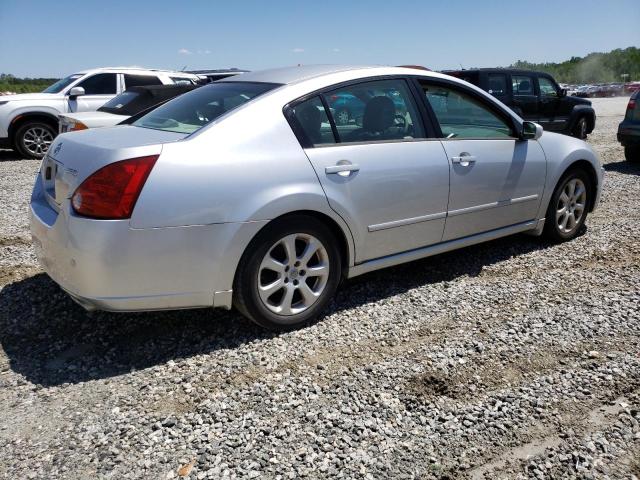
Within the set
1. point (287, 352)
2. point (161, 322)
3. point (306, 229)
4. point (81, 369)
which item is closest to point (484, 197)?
point (306, 229)

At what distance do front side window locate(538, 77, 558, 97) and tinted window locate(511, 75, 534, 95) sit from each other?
1.10ft

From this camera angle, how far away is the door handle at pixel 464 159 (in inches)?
164

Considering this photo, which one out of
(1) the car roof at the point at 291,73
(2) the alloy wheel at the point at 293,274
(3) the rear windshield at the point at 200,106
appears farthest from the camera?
(1) the car roof at the point at 291,73

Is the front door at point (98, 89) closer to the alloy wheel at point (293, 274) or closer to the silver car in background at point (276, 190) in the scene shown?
the silver car in background at point (276, 190)

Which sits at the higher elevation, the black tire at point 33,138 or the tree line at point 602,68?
the tree line at point 602,68

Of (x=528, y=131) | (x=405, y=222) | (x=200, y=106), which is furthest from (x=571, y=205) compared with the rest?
(x=200, y=106)

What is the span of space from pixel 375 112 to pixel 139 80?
907cm

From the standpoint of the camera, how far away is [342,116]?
3.74 metres

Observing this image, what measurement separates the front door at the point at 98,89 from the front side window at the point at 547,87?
9.25m

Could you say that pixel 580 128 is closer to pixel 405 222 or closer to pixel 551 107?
pixel 551 107

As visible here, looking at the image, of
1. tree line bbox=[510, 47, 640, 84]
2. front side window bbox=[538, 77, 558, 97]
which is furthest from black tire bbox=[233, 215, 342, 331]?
tree line bbox=[510, 47, 640, 84]

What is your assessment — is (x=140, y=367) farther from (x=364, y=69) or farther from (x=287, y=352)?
(x=364, y=69)

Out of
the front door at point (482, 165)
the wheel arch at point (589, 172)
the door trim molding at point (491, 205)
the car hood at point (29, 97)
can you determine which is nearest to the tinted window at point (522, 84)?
the wheel arch at point (589, 172)

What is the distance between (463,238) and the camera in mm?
4453
